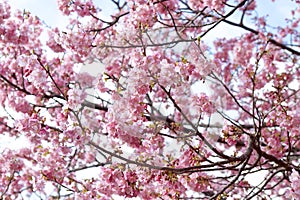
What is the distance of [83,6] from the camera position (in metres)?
6.50

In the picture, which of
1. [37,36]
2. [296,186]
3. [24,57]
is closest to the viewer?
[296,186]

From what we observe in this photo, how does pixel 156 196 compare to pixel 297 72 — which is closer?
pixel 156 196

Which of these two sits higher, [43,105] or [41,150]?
[43,105]

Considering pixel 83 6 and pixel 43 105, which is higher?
pixel 83 6

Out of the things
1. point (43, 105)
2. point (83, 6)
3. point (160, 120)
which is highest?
point (83, 6)

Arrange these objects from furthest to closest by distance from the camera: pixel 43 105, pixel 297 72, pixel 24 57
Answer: pixel 297 72
pixel 43 105
pixel 24 57

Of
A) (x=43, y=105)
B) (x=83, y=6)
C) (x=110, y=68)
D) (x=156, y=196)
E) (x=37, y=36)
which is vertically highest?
(x=37, y=36)

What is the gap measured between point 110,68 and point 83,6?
1.66 metres

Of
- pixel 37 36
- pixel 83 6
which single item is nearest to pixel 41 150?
pixel 83 6

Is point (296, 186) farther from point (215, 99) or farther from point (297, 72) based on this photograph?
point (297, 72)

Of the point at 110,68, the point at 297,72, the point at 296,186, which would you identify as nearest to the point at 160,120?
the point at 110,68

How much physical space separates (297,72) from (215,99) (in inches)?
127

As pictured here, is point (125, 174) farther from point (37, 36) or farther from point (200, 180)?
point (37, 36)

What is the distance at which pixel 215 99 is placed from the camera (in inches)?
184
